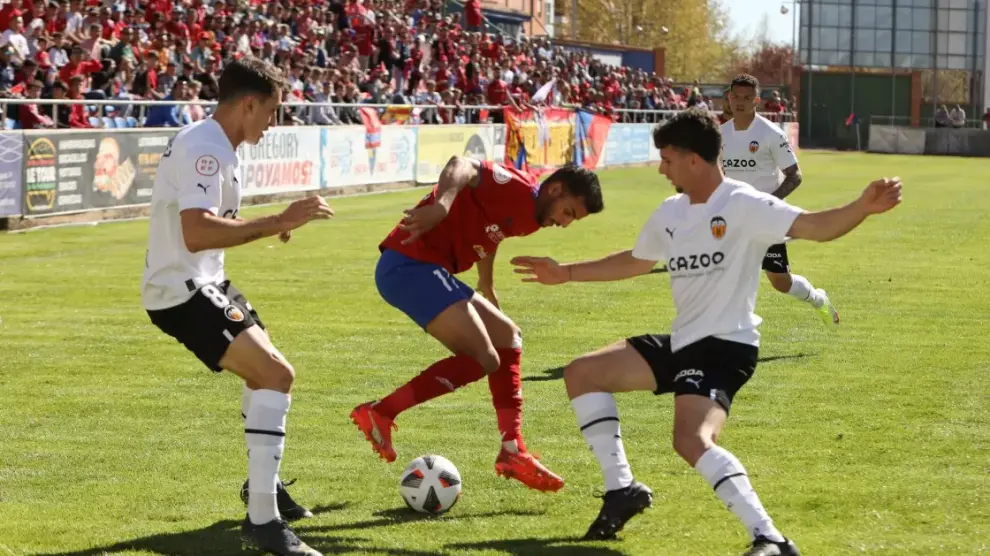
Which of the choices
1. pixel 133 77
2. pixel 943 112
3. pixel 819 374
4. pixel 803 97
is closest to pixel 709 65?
pixel 803 97

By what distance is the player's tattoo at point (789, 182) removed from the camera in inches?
507

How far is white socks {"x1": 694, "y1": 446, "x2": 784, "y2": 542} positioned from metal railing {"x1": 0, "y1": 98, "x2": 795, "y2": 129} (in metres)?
15.9

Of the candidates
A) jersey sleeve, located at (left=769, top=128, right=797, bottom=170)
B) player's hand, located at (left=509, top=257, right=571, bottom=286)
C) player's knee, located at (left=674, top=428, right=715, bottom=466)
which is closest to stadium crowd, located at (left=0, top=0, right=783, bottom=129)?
jersey sleeve, located at (left=769, top=128, right=797, bottom=170)

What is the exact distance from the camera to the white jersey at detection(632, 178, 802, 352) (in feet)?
19.0

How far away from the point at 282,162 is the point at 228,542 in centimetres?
2029

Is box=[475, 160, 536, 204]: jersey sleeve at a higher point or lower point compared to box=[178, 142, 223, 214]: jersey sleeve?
lower

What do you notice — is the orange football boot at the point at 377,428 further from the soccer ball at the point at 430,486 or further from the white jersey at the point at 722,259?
the white jersey at the point at 722,259

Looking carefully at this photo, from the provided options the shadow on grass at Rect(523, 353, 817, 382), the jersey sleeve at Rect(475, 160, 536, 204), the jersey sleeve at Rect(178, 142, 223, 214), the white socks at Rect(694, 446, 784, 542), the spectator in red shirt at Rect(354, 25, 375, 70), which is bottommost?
the shadow on grass at Rect(523, 353, 817, 382)

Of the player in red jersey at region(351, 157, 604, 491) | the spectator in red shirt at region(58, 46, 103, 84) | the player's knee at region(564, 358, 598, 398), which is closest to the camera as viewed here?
the player's knee at region(564, 358, 598, 398)

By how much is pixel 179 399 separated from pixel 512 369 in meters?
3.01

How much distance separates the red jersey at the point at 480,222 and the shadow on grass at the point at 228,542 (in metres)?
1.48

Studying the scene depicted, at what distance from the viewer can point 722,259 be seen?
5859 millimetres

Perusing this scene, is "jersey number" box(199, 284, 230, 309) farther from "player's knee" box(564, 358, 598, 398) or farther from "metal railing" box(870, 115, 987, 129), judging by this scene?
"metal railing" box(870, 115, 987, 129)

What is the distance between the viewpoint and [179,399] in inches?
365
